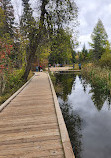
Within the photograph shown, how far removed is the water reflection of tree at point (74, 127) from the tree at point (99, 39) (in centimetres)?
3796

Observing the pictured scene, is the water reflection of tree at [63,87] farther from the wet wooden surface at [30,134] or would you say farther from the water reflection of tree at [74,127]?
the wet wooden surface at [30,134]

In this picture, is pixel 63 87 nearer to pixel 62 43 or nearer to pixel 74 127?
pixel 62 43

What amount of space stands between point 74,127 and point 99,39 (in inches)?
1639

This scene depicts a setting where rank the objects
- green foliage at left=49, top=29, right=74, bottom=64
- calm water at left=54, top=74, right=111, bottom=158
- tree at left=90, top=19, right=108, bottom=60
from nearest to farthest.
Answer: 1. calm water at left=54, top=74, right=111, bottom=158
2. green foliage at left=49, top=29, right=74, bottom=64
3. tree at left=90, top=19, right=108, bottom=60

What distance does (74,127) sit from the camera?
5133mm

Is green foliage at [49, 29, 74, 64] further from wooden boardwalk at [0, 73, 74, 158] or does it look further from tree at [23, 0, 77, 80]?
wooden boardwalk at [0, 73, 74, 158]

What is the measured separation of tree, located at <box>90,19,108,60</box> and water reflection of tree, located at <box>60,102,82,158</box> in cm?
3796

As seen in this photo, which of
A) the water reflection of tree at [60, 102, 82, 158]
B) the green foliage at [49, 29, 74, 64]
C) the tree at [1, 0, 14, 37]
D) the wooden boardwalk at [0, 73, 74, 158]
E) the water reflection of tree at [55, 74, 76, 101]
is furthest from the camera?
the tree at [1, 0, 14, 37]

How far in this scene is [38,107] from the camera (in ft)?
15.6

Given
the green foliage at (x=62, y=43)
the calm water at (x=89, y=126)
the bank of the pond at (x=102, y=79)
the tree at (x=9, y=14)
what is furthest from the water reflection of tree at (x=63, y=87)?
the tree at (x=9, y=14)

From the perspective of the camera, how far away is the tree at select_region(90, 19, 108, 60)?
40.8 meters

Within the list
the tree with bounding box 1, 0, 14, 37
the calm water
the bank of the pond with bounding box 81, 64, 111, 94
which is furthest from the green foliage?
the tree with bounding box 1, 0, 14, 37

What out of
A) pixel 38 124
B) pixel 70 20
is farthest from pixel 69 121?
pixel 70 20

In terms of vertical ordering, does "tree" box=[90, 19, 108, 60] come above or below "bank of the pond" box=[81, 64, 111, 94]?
above
